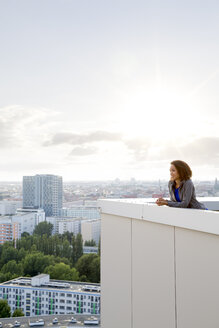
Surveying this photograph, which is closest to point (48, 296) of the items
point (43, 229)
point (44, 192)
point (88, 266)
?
point (88, 266)

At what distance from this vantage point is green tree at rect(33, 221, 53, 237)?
2977cm

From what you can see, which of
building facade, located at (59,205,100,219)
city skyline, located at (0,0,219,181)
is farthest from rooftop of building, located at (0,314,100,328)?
building facade, located at (59,205,100,219)

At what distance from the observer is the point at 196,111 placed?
13477 millimetres

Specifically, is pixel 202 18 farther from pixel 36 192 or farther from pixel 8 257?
pixel 36 192

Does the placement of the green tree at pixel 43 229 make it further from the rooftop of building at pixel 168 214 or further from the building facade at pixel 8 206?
the rooftop of building at pixel 168 214

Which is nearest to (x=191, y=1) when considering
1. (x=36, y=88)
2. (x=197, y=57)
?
(x=197, y=57)

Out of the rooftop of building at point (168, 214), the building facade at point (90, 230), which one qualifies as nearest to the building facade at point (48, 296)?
the building facade at point (90, 230)

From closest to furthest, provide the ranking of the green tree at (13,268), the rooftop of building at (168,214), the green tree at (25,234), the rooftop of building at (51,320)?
the rooftop of building at (168,214) → the rooftop of building at (51,320) → the green tree at (13,268) → the green tree at (25,234)

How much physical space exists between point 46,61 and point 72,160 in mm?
20448

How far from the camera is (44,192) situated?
110 ft

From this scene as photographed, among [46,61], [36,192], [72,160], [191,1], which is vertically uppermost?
[46,61]

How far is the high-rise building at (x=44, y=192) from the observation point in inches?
1312

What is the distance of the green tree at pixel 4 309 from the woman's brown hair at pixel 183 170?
67.6 ft

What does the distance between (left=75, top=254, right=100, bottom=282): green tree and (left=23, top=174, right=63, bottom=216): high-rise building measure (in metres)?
10.3
